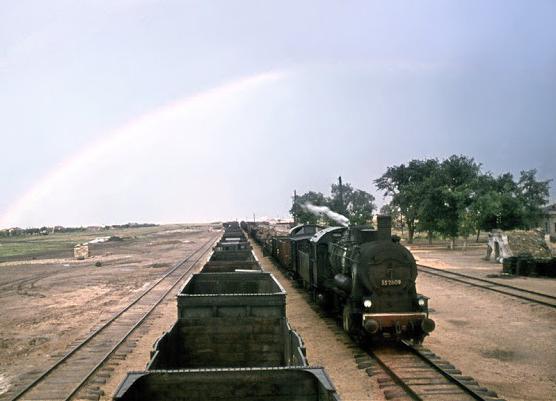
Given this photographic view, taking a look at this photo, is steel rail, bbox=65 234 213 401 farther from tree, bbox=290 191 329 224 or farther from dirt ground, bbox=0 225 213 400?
tree, bbox=290 191 329 224

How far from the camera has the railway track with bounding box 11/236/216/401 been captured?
10750 millimetres

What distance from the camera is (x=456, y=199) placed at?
47.9 meters

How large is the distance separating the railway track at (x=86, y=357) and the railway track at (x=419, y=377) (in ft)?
21.8

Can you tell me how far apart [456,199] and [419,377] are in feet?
131

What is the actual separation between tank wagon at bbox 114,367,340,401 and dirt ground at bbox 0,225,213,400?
23.7ft

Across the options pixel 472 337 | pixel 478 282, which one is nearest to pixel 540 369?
pixel 472 337

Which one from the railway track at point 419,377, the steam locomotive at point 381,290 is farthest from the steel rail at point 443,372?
the steam locomotive at point 381,290

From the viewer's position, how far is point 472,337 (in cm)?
1479

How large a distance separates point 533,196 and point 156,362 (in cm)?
7725

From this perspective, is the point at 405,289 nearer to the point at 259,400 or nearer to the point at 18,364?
the point at 259,400

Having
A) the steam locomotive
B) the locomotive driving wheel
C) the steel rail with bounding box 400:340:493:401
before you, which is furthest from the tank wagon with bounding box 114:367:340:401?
the locomotive driving wheel

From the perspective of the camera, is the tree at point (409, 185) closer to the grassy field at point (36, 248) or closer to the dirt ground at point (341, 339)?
the dirt ground at point (341, 339)

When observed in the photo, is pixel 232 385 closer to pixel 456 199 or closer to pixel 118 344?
pixel 118 344

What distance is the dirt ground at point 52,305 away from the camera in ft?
45.9
